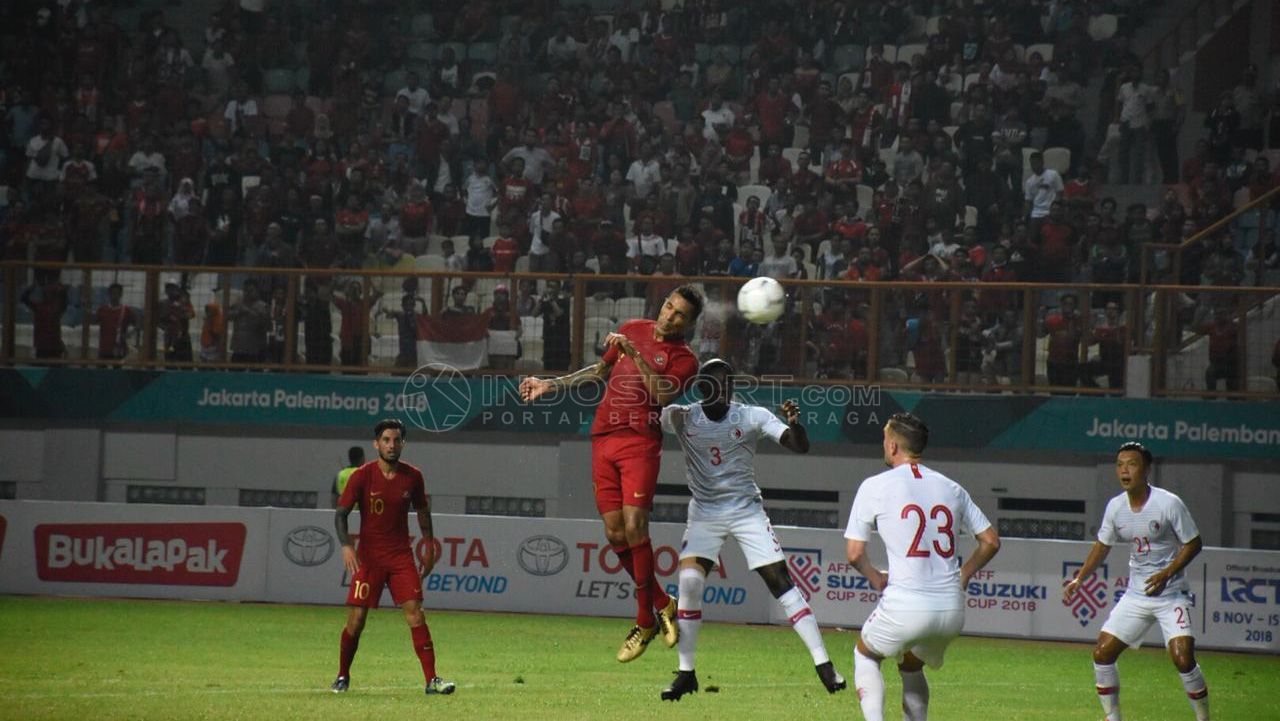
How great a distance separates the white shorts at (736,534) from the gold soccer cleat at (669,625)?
14.5 inches

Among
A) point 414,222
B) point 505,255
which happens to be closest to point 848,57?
point 505,255

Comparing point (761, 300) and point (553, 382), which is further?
point (761, 300)

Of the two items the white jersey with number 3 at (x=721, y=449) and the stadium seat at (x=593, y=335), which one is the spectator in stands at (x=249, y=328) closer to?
the stadium seat at (x=593, y=335)

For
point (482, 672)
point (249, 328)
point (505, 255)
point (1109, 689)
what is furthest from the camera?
point (505, 255)

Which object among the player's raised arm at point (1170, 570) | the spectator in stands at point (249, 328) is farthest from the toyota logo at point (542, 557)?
the player's raised arm at point (1170, 570)

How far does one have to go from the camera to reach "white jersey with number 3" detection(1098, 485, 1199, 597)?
11.6 metres

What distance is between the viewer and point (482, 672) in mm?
14008

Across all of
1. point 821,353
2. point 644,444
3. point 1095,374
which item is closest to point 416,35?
point 821,353

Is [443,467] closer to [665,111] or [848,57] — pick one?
[665,111]

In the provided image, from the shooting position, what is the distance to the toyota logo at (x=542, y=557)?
759 inches

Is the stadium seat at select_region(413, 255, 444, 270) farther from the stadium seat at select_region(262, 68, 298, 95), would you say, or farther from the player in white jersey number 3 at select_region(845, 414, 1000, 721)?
the player in white jersey number 3 at select_region(845, 414, 1000, 721)

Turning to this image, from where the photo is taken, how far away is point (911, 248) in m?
21.9

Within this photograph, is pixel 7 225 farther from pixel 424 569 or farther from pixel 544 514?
pixel 424 569

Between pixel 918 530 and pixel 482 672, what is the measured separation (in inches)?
253
